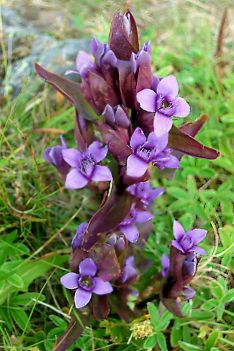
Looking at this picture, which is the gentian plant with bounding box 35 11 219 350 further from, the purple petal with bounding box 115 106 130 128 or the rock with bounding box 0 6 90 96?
the rock with bounding box 0 6 90 96

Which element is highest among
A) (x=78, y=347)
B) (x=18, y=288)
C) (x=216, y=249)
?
(x=216, y=249)

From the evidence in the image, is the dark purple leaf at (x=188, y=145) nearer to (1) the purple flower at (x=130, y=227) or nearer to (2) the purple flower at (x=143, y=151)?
(2) the purple flower at (x=143, y=151)

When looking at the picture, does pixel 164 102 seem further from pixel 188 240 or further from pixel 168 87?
pixel 188 240

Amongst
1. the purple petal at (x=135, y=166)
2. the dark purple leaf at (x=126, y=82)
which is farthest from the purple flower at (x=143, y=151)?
the dark purple leaf at (x=126, y=82)

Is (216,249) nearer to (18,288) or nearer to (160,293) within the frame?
(160,293)

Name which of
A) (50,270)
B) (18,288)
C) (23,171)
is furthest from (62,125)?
(18,288)

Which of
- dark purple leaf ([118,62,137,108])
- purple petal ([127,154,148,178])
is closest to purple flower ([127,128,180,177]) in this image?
purple petal ([127,154,148,178])
